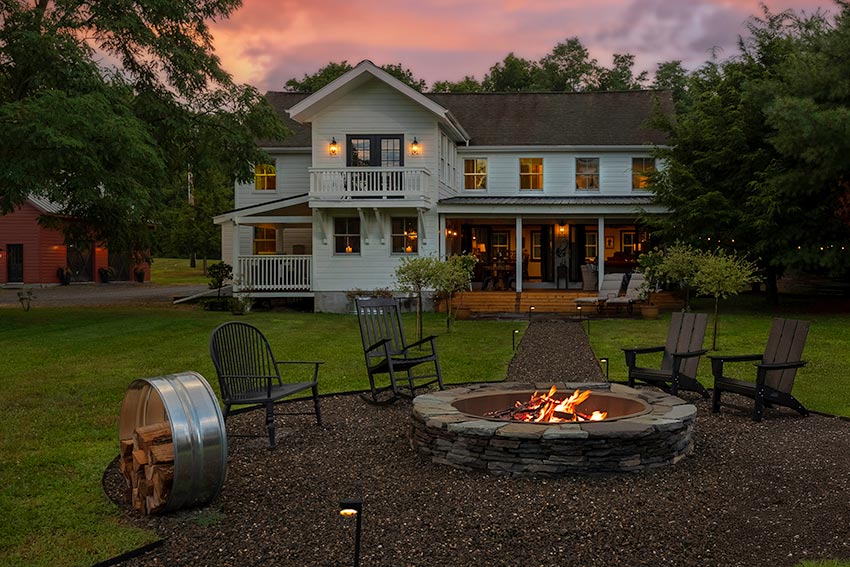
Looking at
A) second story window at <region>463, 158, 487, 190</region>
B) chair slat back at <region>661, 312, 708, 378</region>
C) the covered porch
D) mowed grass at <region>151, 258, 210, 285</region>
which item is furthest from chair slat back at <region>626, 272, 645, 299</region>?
mowed grass at <region>151, 258, 210, 285</region>

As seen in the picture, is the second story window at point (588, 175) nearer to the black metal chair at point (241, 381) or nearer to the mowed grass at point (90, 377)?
the mowed grass at point (90, 377)

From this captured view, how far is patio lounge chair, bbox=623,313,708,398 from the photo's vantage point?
8680mm

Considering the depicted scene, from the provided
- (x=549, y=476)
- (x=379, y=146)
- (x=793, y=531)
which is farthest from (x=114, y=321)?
(x=793, y=531)

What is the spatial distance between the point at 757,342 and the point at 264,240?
1684 centimetres

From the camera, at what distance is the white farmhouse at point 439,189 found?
74.8ft

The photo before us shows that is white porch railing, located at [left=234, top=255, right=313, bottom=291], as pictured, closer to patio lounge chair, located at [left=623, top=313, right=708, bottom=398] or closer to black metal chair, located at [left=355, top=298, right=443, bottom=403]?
black metal chair, located at [left=355, top=298, right=443, bottom=403]

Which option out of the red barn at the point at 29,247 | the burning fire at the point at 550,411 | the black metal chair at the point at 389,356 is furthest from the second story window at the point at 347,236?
the red barn at the point at 29,247

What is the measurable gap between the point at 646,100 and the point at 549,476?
83.6 ft

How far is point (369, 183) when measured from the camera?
22.1 metres

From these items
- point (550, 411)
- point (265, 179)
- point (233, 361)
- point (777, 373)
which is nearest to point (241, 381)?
point (233, 361)

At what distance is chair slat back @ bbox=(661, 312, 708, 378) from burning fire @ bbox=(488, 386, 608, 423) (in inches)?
91.9

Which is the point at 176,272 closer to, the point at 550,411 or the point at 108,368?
the point at 108,368

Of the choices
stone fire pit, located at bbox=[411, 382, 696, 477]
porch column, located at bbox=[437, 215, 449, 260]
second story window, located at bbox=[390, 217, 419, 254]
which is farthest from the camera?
porch column, located at bbox=[437, 215, 449, 260]

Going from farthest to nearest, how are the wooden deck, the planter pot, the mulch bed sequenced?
the wooden deck
the planter pot
the mulch bed
